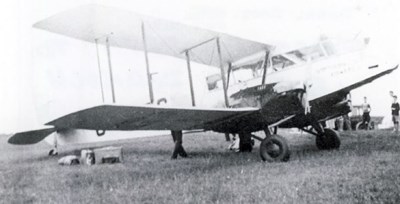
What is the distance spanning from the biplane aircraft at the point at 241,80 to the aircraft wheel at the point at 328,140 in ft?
0.06

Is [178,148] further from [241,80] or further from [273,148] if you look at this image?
[273,148]

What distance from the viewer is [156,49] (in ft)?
24.8

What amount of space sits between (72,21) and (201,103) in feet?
9.49

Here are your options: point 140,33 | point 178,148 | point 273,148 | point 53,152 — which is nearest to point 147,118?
point 140,33

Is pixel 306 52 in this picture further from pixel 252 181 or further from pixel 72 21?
pixel 72 21

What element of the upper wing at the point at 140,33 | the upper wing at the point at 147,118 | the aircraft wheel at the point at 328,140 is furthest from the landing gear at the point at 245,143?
the upper wing at the point at 140,33

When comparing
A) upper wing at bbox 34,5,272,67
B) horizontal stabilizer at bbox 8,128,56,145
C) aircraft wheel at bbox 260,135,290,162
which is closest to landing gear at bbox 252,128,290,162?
aircraft wheel at bbox 260,135,290,162

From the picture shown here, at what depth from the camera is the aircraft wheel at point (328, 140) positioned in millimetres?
7414

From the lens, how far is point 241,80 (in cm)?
752

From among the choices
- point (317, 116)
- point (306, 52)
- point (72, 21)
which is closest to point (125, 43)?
point (72, 21)

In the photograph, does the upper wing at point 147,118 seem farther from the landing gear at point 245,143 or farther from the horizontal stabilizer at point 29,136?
the horizontal stabilizer at point 29,136

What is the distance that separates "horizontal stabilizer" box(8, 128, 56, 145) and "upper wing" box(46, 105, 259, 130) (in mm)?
4664

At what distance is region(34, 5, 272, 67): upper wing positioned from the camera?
19.3 ft

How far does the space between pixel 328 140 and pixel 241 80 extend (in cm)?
194
